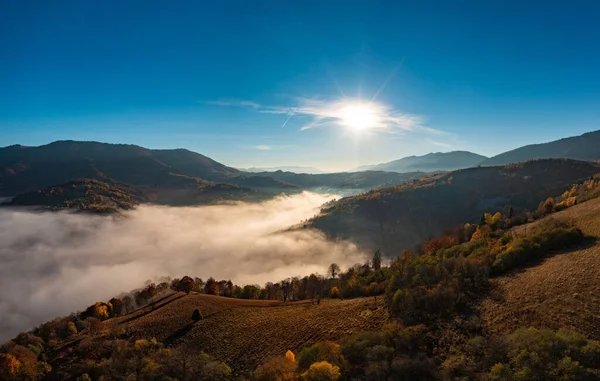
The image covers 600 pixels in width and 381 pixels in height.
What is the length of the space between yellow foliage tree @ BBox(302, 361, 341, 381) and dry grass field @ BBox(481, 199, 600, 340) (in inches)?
1117

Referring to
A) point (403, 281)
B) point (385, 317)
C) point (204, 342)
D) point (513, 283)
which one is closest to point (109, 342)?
point (204, 342)

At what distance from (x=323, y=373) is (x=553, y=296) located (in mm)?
43872

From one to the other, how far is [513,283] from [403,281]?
26.2 metres

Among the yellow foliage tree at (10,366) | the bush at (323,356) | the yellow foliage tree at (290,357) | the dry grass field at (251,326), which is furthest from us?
the yellow foliage tree at (10,366)

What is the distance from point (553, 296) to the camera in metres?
55.8

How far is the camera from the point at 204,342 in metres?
84.9

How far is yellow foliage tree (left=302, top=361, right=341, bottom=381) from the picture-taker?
163 feet

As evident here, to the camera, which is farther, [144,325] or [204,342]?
[144,325]

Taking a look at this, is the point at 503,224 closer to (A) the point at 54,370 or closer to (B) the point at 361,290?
(B) the point at 361,290

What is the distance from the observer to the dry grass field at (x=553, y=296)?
49000mm

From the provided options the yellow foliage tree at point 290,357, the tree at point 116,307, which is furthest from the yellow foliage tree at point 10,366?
the tree at point 116,307

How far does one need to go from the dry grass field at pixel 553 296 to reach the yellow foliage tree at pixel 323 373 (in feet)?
93.1

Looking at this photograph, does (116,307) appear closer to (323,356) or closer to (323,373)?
(323,356)

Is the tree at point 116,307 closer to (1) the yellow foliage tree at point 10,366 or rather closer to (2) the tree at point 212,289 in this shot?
(2) the tree at point 212,289
